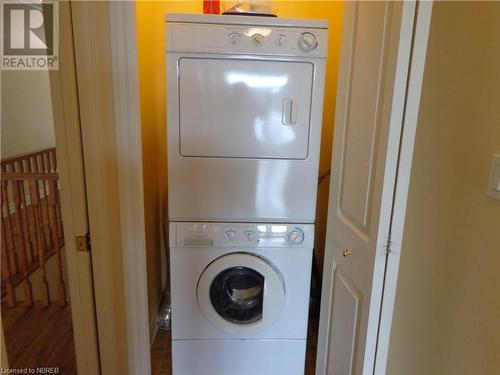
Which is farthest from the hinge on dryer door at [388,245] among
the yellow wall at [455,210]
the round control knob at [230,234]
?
the round control knob at [230,234]

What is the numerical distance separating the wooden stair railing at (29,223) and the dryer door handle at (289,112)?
2.97ft

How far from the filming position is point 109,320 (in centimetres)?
123

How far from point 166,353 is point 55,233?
103 centimetres

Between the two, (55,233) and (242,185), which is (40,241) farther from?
(242,185)

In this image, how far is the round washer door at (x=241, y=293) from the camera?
1.48 metres

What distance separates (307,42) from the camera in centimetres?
132

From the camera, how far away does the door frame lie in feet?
3.38

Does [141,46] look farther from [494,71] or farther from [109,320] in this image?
[494,71]

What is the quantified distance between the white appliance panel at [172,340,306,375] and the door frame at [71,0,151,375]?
11.8 inches

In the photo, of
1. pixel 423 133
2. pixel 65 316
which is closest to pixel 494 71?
pixel 423 133

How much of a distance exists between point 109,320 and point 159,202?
1.03m

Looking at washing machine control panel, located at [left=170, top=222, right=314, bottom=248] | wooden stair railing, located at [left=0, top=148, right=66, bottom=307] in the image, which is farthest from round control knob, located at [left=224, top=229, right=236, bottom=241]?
wooden stair railing, located at [left=0, top=148, right=66, bottom=307]

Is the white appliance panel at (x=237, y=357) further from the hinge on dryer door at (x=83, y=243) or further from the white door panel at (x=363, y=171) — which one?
the hinge on dryer door at (x=83, y=243)
